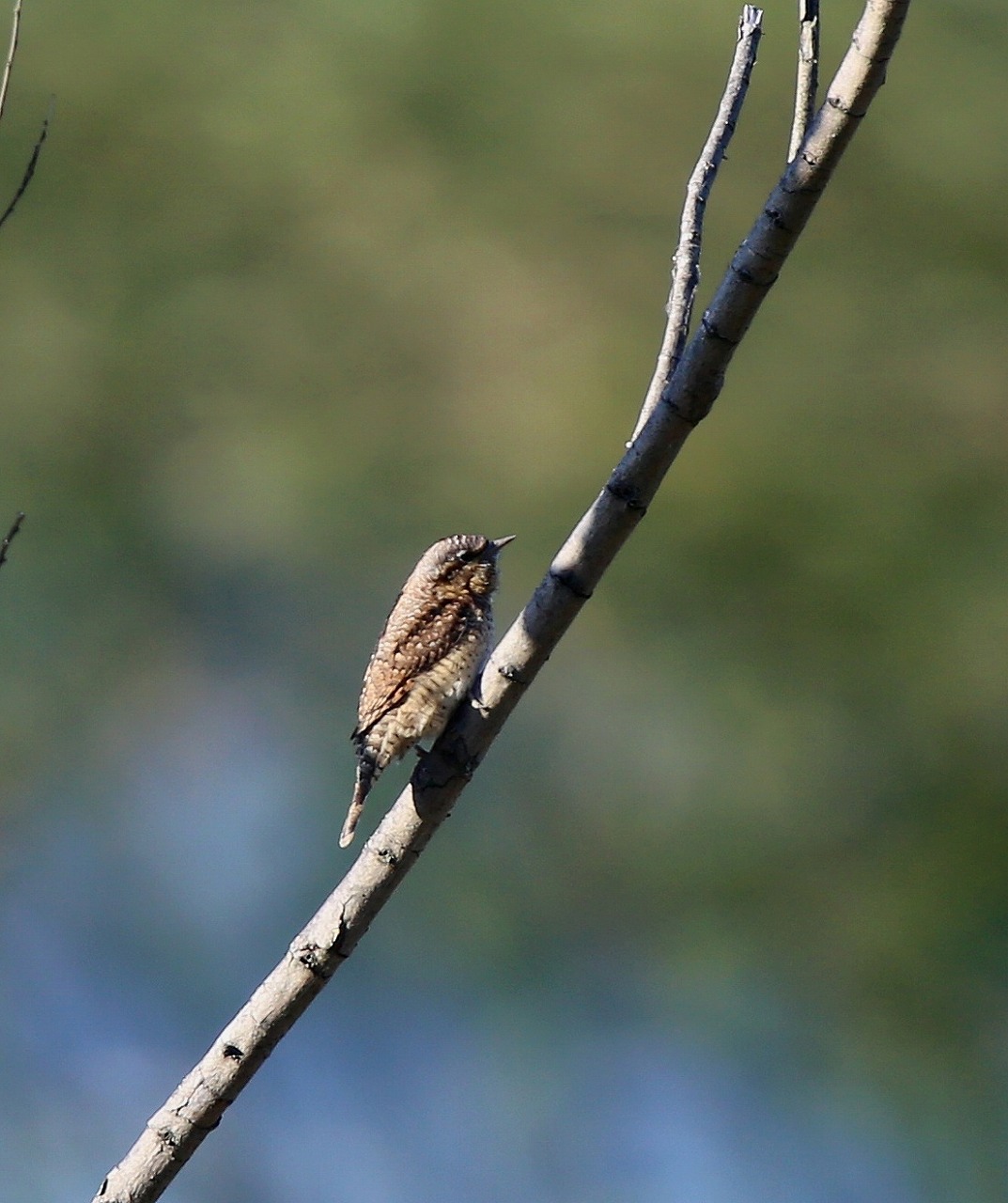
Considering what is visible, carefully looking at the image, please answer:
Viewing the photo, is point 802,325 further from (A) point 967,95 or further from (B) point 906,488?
(A) point 967,95

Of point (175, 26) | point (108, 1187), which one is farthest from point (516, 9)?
point (108, 1187)

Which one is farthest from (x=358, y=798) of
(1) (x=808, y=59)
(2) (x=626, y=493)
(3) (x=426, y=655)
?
(1) (x=808, y=59)

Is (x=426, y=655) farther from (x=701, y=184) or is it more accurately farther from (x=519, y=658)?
(x=701, y=184)

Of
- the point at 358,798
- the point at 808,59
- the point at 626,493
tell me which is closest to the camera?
the point at 626,493

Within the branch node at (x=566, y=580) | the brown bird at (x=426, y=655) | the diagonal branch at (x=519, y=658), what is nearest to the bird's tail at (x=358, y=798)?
the brown bird at (x=426, y=655)

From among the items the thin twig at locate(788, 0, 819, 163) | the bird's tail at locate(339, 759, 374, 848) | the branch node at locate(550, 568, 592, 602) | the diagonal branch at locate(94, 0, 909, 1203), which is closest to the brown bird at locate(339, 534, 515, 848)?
the bird's tail at locate(339, 759, 374, 848)

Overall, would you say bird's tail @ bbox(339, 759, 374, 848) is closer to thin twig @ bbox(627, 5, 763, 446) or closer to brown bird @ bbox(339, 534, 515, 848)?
brown bird @ bbox(339, 534, 515, 848)

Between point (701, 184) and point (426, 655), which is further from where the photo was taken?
point (426, 655)

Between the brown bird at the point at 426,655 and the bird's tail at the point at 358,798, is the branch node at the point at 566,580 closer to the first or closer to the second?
the brown bird at the point at 426,655
